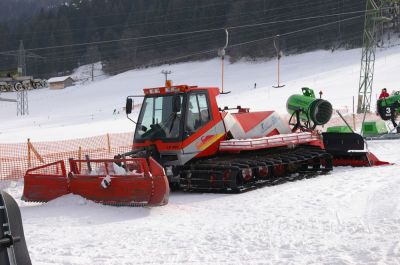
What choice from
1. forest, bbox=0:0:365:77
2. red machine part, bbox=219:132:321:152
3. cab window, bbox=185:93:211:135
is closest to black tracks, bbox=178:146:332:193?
red machine part, bbox=219:132:321:152

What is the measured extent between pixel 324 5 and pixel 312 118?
73.2 m

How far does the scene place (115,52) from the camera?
10838 centimetres

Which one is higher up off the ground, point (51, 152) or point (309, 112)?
point (309, 112)

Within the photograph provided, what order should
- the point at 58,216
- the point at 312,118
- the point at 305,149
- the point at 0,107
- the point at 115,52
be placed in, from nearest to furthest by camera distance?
the point at 58,216 → the point at 305,149 → the point at 312,118 → the point at 0,107 → the point at 115,52

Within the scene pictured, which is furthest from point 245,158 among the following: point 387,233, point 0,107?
point 0,107

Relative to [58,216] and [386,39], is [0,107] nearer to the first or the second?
[386,39]

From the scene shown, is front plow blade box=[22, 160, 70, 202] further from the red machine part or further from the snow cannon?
the snow cannon

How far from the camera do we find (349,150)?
14.0m

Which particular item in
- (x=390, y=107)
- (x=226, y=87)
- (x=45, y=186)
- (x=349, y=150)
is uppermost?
(x=226, y=87)

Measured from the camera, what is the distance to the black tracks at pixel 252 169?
10.7 m

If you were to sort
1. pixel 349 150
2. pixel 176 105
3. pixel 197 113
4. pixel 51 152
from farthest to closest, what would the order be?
1. pixel 51 152
2. pixel 349 150
3. pixel 197 113
4. pixel 176 105

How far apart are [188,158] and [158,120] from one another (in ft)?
3.41

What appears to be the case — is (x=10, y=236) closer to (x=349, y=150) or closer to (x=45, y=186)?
(x=45, y=186)

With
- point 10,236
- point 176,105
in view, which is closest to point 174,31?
point 176,105
